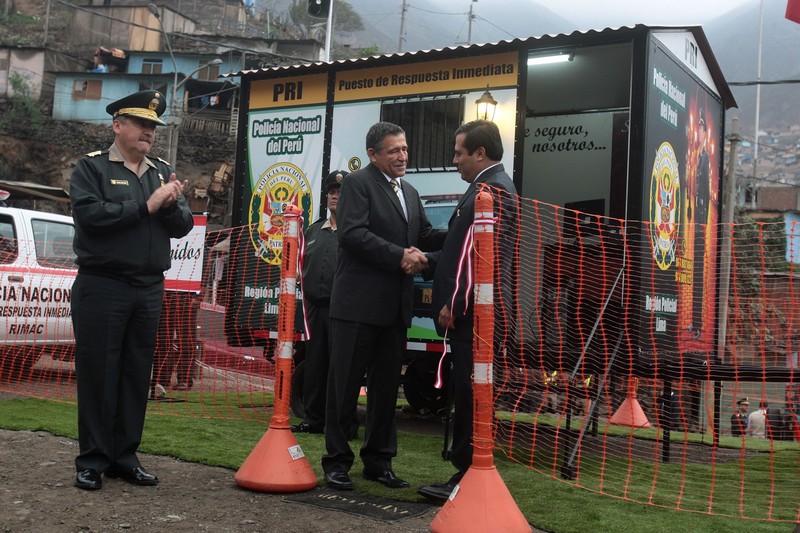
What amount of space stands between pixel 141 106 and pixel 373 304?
161 cm

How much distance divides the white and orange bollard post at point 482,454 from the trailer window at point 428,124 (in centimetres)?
Result: 356

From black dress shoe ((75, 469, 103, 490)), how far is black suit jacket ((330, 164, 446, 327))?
1.44 m

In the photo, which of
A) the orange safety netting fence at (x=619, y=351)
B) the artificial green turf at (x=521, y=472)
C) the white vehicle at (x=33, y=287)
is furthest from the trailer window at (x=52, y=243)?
the artificial green turf at (x=521, y=472)

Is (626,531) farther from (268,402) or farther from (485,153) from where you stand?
(268,402)

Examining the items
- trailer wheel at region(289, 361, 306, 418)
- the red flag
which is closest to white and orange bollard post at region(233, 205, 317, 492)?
trailer wheel at region(289, 361, 306, 418)

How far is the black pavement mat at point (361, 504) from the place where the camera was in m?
3.98

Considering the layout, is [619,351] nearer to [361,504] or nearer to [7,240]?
[361,504]

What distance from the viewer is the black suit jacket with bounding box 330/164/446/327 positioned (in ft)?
14.7

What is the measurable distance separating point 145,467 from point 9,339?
440 cm

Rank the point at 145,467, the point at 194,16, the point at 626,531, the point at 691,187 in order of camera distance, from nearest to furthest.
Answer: the point at 626,531, the point at 145,467, the point at 691,187, the point at 194,16

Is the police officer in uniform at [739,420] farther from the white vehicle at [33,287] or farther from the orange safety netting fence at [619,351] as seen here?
the white vehicle at [33,287]

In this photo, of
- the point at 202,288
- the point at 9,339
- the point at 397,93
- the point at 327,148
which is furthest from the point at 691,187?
the point at 9,339

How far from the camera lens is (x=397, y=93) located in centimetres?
753

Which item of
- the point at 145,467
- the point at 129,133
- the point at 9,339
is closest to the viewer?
the point at 129,133
